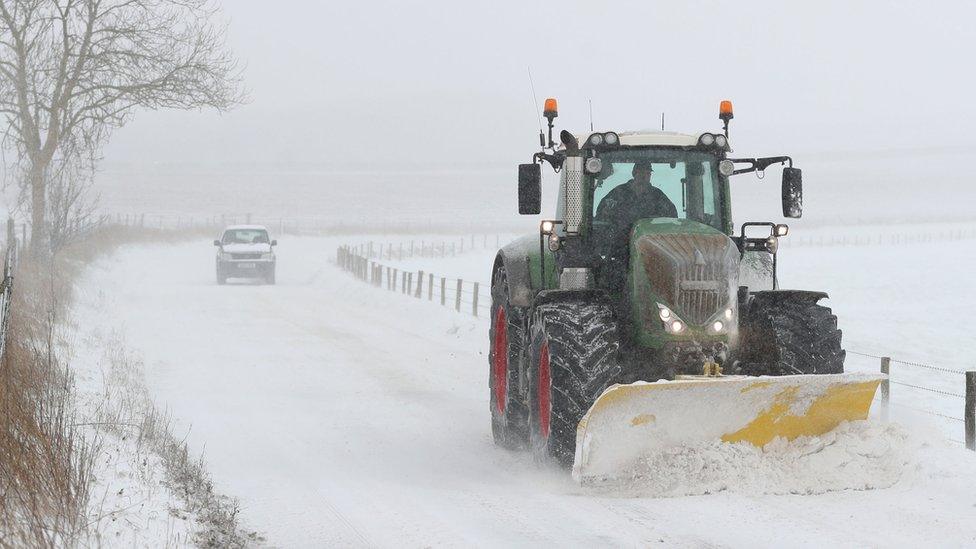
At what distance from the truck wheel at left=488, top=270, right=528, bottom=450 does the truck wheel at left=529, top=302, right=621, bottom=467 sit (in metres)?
1.32

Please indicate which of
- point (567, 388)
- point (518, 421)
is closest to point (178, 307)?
point (518, 421)

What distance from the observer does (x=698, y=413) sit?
7348 mm

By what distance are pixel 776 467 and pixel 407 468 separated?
283 cm

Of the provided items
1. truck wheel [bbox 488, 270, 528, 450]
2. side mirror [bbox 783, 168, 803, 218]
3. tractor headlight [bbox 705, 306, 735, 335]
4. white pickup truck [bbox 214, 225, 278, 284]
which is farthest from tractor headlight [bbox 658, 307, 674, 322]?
white pickup truck [bbox 214, 225, 278, 284]

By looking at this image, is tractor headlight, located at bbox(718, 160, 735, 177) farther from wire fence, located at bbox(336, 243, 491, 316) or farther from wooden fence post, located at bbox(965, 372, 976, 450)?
wire fence, located at bbox(336, 243, 491, 316)

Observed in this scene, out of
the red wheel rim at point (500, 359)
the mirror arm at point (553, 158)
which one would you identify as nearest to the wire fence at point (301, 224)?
the red wheel rim at point (500, 359)

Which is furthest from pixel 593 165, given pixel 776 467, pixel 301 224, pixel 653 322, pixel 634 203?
pixel 301 224

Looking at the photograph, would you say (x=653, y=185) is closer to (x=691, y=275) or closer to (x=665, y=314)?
(x=691, y=275)

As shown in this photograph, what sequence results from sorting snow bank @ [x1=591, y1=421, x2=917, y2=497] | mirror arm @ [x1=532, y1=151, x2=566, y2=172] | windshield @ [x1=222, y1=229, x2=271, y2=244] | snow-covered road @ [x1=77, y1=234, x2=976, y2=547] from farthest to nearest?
windshield @ [x1=222, y1=229, x2=271, y2=244] → mirror arm @ [x1=532, y1=151, x2=566, y2=172] → snow bank @ [x1=591, y1=421, x2=917, y2=497] → snow-covered road @ [x1=77, y1=234, x2=976, y2=547]

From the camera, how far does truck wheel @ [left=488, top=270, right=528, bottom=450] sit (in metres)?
9.20

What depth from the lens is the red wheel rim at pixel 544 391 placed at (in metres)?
7.98

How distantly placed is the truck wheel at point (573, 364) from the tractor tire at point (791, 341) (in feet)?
3.85

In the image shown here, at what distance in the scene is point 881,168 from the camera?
146000mm

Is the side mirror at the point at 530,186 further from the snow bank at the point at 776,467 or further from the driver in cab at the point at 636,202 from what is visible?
the snow bank at the point at 776,467
